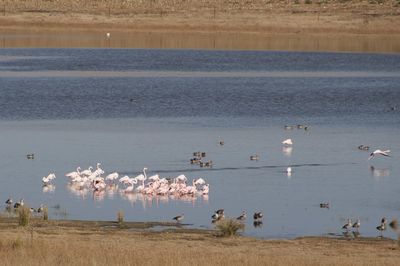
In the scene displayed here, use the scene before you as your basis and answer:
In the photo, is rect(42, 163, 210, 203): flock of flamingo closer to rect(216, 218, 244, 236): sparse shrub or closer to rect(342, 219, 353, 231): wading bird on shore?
rect(342, 219, 353, 231): wading bird on shore

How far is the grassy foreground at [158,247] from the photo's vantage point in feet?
50.0

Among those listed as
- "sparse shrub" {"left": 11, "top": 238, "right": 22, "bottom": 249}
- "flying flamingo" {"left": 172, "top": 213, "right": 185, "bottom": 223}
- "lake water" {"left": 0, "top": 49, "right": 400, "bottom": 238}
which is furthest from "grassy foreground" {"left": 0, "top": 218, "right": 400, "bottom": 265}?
"lake water" {"left": 0, "top": 49, "right": 400, "bottom": 238}

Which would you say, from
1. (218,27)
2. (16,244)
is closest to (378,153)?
(16,244)

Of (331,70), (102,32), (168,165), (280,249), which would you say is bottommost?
(280,249)

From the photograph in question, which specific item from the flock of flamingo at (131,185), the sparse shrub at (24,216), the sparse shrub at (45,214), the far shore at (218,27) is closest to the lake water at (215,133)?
the flock of flamingo at (131,185)

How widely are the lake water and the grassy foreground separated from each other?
41.2 inches

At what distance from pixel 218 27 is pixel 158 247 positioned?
160 feet

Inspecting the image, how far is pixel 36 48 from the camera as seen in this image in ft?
196

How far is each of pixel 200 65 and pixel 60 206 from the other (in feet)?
103

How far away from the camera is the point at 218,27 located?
2566 inches

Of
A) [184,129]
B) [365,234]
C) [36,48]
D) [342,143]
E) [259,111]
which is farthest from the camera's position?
[36,48]

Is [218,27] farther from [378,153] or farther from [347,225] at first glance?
[347,225]

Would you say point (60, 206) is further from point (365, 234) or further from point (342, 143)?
point (342, 143)

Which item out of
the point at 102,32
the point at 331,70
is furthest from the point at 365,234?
the point at 102,32
